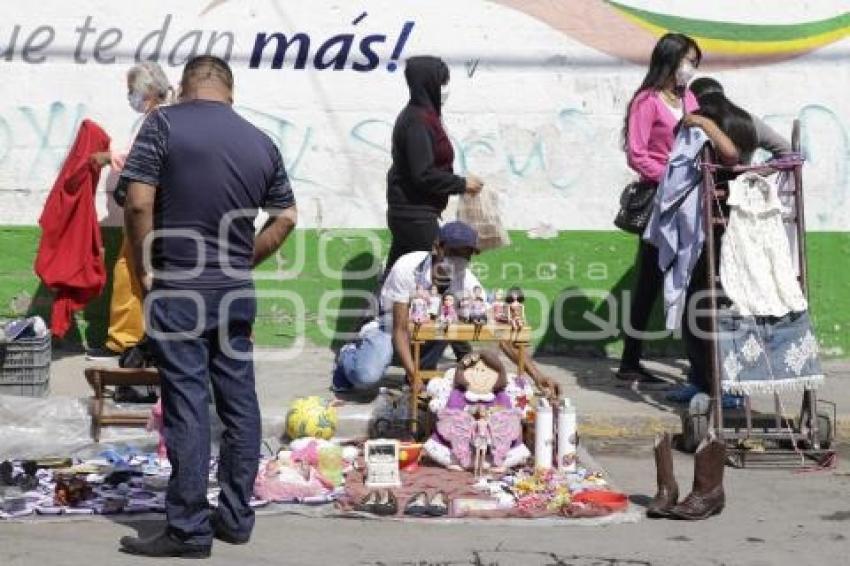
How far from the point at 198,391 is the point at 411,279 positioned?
2441 mm

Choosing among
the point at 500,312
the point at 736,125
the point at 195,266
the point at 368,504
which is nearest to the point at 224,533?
the point at 368,504

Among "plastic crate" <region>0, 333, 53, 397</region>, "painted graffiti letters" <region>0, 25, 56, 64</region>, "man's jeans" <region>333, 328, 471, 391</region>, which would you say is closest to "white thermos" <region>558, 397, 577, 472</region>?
"man's jeans" <region>333, 328, 471, 391</region>

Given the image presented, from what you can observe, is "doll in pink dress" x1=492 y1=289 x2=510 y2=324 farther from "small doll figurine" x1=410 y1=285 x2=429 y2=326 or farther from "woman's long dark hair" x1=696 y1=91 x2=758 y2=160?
"woman's long dark hair" x1=696 y1=91 x2=758 y2=160

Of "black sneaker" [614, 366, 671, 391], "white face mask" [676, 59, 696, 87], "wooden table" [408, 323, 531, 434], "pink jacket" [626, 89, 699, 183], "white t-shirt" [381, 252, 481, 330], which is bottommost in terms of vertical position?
"black sneaker" [614, 366, 671, 391]

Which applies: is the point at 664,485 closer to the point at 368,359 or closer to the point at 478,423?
the point at 478,423

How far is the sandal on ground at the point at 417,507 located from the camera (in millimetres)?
7258

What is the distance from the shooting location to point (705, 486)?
7316 mm

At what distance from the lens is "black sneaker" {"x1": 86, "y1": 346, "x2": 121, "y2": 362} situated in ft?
33.4

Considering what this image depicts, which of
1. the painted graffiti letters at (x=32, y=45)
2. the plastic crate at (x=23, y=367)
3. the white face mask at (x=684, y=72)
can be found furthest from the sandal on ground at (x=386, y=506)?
the painted graffiti letters at (x=32, y=45)

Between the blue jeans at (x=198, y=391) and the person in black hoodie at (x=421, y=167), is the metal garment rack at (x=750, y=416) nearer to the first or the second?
the person in black hoodie at (x=421, y=167)

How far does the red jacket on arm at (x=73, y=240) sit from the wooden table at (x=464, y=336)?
247cm

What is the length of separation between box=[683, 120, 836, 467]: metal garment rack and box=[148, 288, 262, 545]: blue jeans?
281 cm

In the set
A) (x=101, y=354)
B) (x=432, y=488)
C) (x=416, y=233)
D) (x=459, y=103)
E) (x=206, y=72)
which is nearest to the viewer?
(x=206, y=72)

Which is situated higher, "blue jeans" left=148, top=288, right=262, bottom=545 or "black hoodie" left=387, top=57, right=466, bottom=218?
"black hoodie" left=387, top=57, right=466, bottom=218
